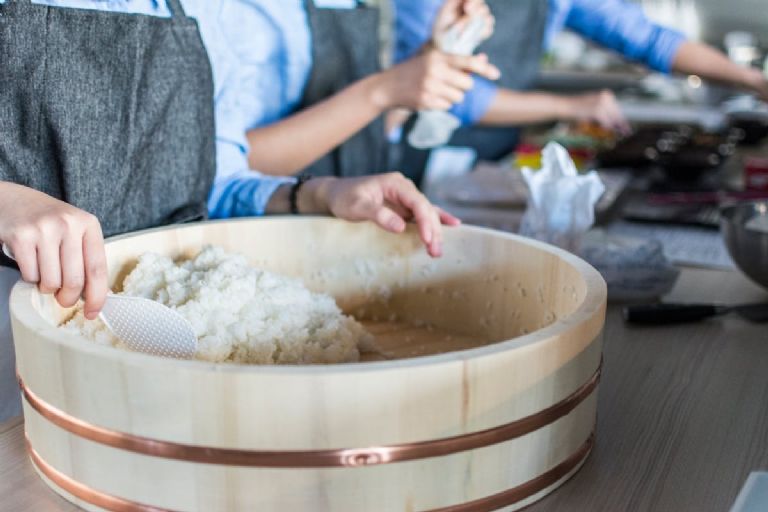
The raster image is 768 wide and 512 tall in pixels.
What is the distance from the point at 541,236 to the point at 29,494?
0.91m

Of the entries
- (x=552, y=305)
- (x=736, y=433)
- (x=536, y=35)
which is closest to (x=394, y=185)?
(x=552, y=305)

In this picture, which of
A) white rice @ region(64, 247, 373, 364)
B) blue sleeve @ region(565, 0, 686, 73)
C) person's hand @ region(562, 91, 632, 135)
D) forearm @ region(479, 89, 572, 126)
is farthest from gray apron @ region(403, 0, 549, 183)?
white rice @ region(64, 247, 373, 364)

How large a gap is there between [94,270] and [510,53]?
2496mm

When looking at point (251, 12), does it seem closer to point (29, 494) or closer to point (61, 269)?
point (61, 269)

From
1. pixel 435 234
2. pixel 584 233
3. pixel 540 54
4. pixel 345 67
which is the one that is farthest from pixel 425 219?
pixel 540 54

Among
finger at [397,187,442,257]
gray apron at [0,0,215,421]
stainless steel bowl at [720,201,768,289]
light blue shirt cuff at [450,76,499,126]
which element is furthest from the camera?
light blue shirt cuff at [450,76,499,126]

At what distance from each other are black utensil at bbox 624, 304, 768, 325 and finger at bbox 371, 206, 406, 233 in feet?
1.22

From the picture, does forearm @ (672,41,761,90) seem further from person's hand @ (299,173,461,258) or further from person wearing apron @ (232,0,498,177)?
person's hand @ (299,173,461,258)

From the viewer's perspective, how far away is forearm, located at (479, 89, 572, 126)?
8.75 ft

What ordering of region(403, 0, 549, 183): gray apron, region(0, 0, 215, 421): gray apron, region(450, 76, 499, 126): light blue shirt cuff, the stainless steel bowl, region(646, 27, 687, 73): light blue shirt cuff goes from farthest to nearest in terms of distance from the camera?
region(403, 0, 549, 183): gray apron, region(646, 27, 687, 73): light blue shirt cuff, region(450, 76, 499, 126): light blue shirt cuff, the stainless steel bowl, region(0, 0, 215, 421): gray apron

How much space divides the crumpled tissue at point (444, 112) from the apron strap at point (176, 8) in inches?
24.2

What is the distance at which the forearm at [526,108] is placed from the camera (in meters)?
2.67

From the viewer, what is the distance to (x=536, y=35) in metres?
3.13

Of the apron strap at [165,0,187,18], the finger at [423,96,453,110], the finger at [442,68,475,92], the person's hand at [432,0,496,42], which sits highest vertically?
the apron strap at [165,0,187,18]
